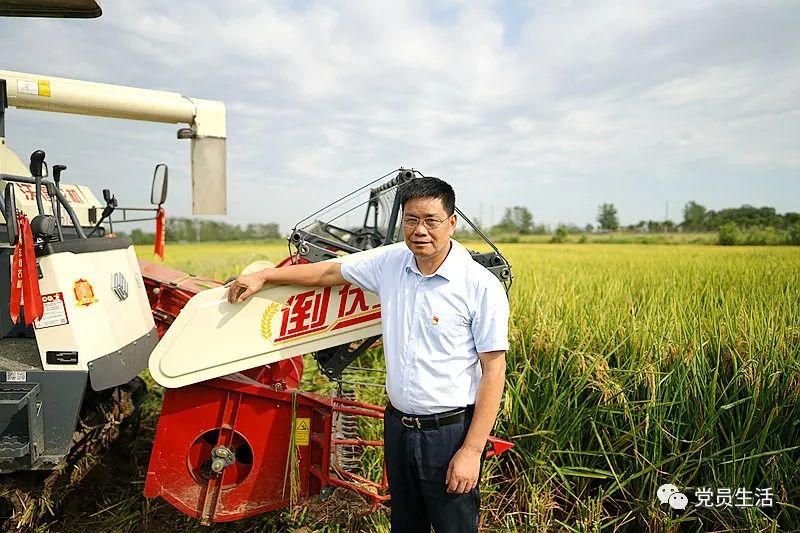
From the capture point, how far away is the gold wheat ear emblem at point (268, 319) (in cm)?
277

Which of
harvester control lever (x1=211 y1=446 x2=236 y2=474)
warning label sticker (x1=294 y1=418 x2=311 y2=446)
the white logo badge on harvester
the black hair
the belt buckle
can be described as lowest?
harvester control lever (x1=211 y1=446 x2=236 y2=474)

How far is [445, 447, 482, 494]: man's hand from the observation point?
211 centimetres

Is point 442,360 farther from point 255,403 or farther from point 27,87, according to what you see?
point 27,87

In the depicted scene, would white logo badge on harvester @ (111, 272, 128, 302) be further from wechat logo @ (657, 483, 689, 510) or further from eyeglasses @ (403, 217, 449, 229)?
wechat logo @ (657, 483, 689, 510)

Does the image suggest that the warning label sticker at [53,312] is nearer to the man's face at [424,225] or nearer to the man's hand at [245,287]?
the man's hand at [245,287]

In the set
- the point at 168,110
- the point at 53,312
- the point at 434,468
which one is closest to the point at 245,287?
the point at 53,312

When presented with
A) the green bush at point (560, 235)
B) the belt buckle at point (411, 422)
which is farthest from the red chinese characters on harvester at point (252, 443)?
the green bush at point (560, 235)

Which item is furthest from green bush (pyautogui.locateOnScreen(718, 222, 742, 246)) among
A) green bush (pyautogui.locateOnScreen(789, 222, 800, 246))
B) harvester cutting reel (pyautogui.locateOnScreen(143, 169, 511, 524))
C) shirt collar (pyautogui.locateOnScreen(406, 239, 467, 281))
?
shirt collar (pyautogui.locateOnScreen(406, 239, 467, 281))

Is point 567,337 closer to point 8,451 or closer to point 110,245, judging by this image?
point 110,245

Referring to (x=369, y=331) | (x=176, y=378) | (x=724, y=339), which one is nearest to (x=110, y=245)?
(x=176, y=378)

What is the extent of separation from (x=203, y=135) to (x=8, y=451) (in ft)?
9.05

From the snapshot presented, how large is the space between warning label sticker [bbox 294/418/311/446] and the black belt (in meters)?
0.85

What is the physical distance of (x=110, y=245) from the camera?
316cm

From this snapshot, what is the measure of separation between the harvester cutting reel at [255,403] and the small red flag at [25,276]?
0.58 m
